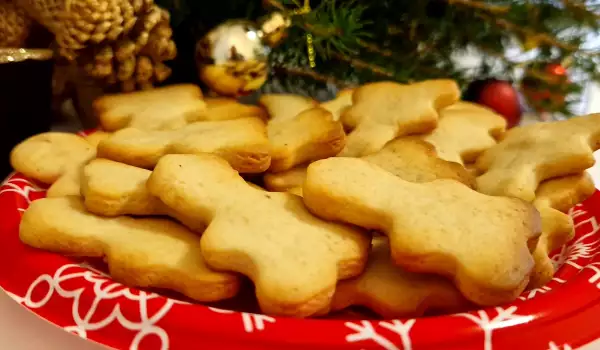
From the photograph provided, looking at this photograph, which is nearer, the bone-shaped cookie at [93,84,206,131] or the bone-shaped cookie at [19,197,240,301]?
the bone-shaped cookie at [19,197,240,301]

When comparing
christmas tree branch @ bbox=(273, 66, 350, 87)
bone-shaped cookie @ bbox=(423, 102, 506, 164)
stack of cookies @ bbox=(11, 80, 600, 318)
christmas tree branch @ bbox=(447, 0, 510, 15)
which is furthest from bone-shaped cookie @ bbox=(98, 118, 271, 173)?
christmas tree branch @ bbox=(447, 0, 510, 15)

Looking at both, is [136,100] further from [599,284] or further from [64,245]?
[599,284]

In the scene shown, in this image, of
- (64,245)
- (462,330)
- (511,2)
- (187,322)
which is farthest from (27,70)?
(511,2)

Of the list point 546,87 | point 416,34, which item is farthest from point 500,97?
point 416,34

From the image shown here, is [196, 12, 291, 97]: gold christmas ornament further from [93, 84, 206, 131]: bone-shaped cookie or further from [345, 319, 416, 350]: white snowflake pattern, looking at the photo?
[345, 319, 416, 350]: white snowflake pattern

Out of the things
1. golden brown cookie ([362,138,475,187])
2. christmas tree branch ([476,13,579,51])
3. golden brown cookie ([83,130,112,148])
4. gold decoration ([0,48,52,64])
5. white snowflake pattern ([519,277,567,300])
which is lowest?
golden brown cookie ([83,130,112,148])

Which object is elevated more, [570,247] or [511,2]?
[511,2]
